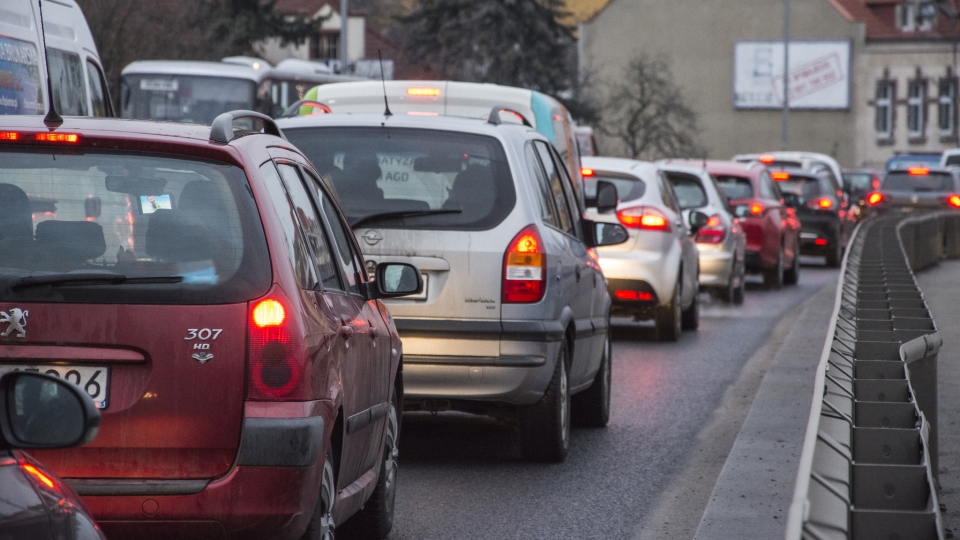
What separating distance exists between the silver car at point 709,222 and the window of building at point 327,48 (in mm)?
64402

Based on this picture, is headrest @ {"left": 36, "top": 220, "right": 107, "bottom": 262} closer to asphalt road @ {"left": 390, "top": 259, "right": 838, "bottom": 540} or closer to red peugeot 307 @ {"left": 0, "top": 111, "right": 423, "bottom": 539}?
red peugeot 307 @ {"left": 0, "top": 111, "right": 423, "bottom": 539}

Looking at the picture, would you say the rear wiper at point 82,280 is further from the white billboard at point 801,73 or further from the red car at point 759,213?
the white billboard at point 801,73

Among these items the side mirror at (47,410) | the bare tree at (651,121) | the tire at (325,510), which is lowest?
the tire at (325,510)

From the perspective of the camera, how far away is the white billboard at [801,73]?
76000 millimetres

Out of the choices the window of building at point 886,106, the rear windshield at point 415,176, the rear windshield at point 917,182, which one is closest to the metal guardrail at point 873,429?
the rear windshield at point 415,176

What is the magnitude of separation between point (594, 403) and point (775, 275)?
12.7 metres

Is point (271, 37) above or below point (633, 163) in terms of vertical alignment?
above

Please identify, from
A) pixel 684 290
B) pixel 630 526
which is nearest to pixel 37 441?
pixel 630 526

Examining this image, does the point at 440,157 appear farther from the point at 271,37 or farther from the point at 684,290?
the point at 271,37

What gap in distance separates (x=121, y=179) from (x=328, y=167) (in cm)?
344

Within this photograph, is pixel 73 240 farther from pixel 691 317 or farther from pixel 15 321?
pixel 691 317

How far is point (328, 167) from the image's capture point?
26.4 feet

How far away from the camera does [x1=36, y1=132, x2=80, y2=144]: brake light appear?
15.3 ft

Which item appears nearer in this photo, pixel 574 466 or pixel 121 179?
pixel 121 179
